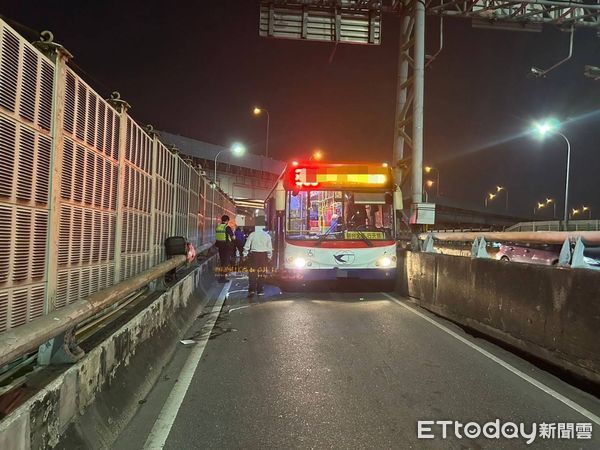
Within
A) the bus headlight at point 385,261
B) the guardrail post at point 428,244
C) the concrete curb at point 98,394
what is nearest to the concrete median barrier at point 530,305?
the guardrail post at point 428,244

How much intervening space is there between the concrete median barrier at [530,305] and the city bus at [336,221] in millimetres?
2509

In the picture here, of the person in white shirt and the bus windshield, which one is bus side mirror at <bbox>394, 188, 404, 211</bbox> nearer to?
the bus windshield

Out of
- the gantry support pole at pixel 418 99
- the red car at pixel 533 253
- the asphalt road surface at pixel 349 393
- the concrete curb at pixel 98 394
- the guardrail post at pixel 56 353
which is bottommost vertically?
the asphalt road surface at pixel 349 393

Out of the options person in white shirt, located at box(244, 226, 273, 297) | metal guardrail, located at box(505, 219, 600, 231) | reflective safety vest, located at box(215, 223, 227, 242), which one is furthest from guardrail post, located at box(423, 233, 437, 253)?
metal guardrail, located at box(505, 219, 600, 231)

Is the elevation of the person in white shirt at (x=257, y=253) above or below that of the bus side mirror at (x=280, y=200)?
below

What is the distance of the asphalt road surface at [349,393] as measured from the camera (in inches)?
161

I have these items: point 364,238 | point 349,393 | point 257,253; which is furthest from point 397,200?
point 349,393

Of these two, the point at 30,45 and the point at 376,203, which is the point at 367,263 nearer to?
the point at 376,203

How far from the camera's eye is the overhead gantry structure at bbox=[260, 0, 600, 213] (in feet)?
50.6

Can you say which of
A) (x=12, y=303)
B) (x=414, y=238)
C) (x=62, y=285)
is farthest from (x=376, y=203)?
(x=12, y=303)

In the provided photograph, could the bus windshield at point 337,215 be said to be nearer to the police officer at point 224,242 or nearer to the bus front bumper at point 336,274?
the bus front bumper at point 336,274

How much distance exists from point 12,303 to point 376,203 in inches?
388

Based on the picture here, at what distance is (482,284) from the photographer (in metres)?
7.91

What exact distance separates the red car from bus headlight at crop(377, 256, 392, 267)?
12.1 feet
